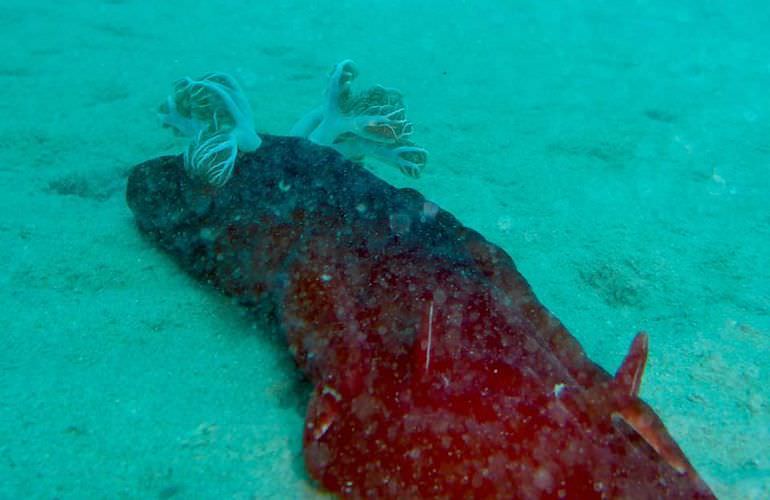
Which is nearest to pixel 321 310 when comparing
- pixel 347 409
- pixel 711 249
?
pixel 347 409

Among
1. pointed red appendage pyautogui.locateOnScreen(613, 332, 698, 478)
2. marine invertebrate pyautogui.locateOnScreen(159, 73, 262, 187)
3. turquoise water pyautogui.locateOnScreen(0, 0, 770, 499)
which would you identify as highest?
pointed red appendage pyautogui.locateOnScreen(613, 332, 698, 478)

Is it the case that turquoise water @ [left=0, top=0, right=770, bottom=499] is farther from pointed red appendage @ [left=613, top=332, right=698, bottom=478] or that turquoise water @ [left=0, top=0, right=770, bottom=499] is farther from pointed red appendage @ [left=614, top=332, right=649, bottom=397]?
pointed red appendage @ [left=614, top=332, right=649, bottom=397]

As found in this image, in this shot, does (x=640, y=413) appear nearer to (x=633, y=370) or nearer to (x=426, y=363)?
(x=633, y=370)

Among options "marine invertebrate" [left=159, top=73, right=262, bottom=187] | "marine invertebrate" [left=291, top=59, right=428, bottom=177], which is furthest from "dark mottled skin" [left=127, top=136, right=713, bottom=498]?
"marine invertebrate" [left=291, top=59, right=428, bottom=177]

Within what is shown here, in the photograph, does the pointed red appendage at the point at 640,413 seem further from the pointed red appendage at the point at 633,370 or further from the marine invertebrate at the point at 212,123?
the marine invertebrate at the point at 212,123

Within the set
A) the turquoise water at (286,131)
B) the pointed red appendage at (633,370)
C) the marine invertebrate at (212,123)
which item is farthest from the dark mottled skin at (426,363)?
the marine invertebrate at (212,123)

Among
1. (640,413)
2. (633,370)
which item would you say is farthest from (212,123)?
(640,413)
